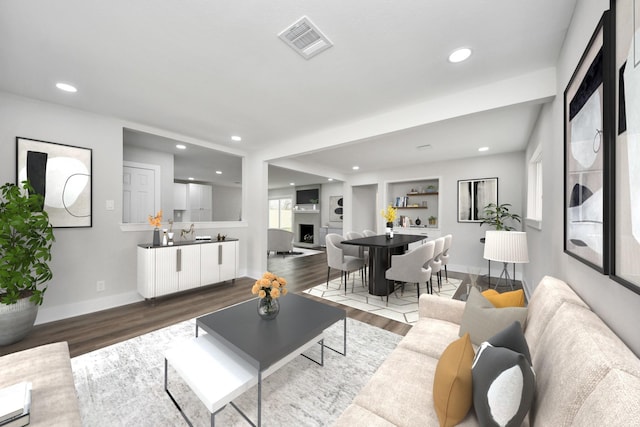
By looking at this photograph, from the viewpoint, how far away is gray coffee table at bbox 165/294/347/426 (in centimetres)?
133

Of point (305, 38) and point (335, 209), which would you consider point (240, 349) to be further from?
point (335, 209)

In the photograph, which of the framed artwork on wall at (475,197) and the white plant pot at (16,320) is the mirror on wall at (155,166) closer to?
the white plant pot at (16,320)

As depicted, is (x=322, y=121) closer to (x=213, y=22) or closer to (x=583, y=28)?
(x=213, y=22)

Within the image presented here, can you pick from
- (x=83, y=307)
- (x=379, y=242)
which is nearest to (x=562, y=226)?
(x=379, y=242)

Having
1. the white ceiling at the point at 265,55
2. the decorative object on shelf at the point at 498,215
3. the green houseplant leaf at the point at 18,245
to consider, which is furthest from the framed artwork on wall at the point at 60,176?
the decorative object on shelf at the point at 498,215

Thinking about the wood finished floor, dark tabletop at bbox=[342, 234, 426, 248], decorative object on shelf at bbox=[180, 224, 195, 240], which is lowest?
the wood finished floor

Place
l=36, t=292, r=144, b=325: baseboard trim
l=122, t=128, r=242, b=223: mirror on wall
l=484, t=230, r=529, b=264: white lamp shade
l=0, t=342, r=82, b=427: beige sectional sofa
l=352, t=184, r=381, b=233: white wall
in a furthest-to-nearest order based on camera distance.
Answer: l=352, t=184, r=381, b=233: white wall, l=122, t=128, r=242, b=223: mirror on wall, l=36, t=292, r=144, b=325: baseboard trim, l=484, t=230, r=529, b=264: white lamp shade, l=0, t=342, r=82, b=427: beige sectional sofa

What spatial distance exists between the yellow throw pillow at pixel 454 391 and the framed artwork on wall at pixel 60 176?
12.9 feet

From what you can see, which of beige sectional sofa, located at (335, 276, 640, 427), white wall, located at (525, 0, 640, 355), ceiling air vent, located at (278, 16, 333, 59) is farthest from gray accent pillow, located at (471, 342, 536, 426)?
ceiling air vent, located at (278, 16, 333, 59)

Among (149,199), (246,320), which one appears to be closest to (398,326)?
(246,320)

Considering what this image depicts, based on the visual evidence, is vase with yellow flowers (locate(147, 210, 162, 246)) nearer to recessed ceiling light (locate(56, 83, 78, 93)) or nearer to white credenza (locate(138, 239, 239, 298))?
white credenza (locate(138, 239, 239, 298))

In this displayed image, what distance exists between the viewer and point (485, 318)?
4.67 ft

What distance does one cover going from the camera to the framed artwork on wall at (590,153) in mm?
940

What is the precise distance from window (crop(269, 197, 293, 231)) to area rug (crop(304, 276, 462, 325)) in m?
6.07
